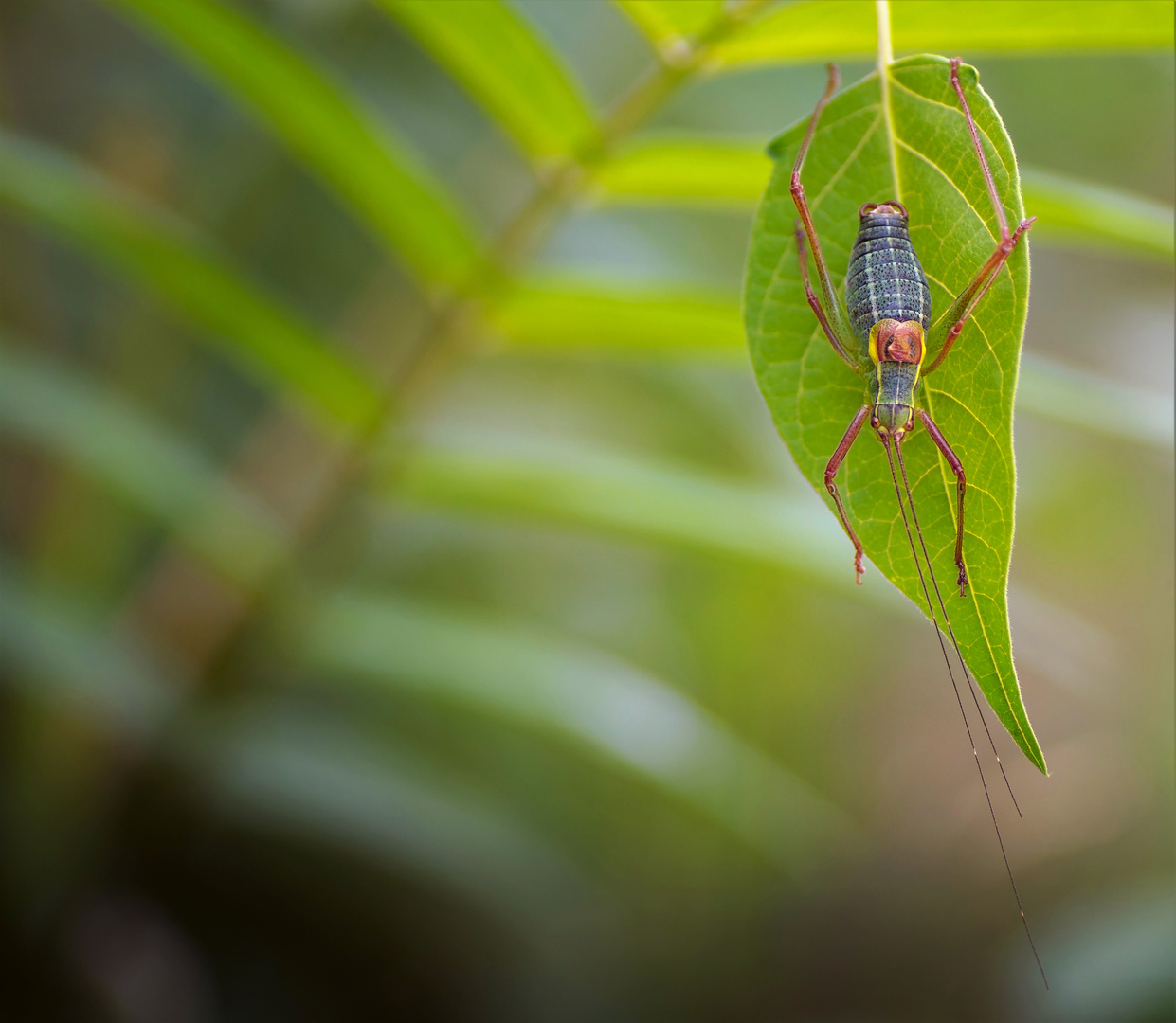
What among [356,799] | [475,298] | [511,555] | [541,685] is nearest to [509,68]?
[475,298]

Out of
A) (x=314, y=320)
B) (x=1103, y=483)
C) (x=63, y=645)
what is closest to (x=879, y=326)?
(x=63, y=645)

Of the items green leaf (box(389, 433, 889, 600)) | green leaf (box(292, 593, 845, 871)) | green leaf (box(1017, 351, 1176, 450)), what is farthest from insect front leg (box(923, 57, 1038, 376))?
green leaf (box(292, 593, 845, 871))

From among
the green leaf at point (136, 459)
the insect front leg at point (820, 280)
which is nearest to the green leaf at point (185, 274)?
the green leaf at point (136, 459)

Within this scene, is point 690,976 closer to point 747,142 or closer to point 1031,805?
point 1031,805

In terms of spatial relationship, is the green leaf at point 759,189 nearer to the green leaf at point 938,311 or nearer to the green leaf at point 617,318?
the green leaf at point 617,318

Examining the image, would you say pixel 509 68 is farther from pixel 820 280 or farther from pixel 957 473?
pixel 957 473
